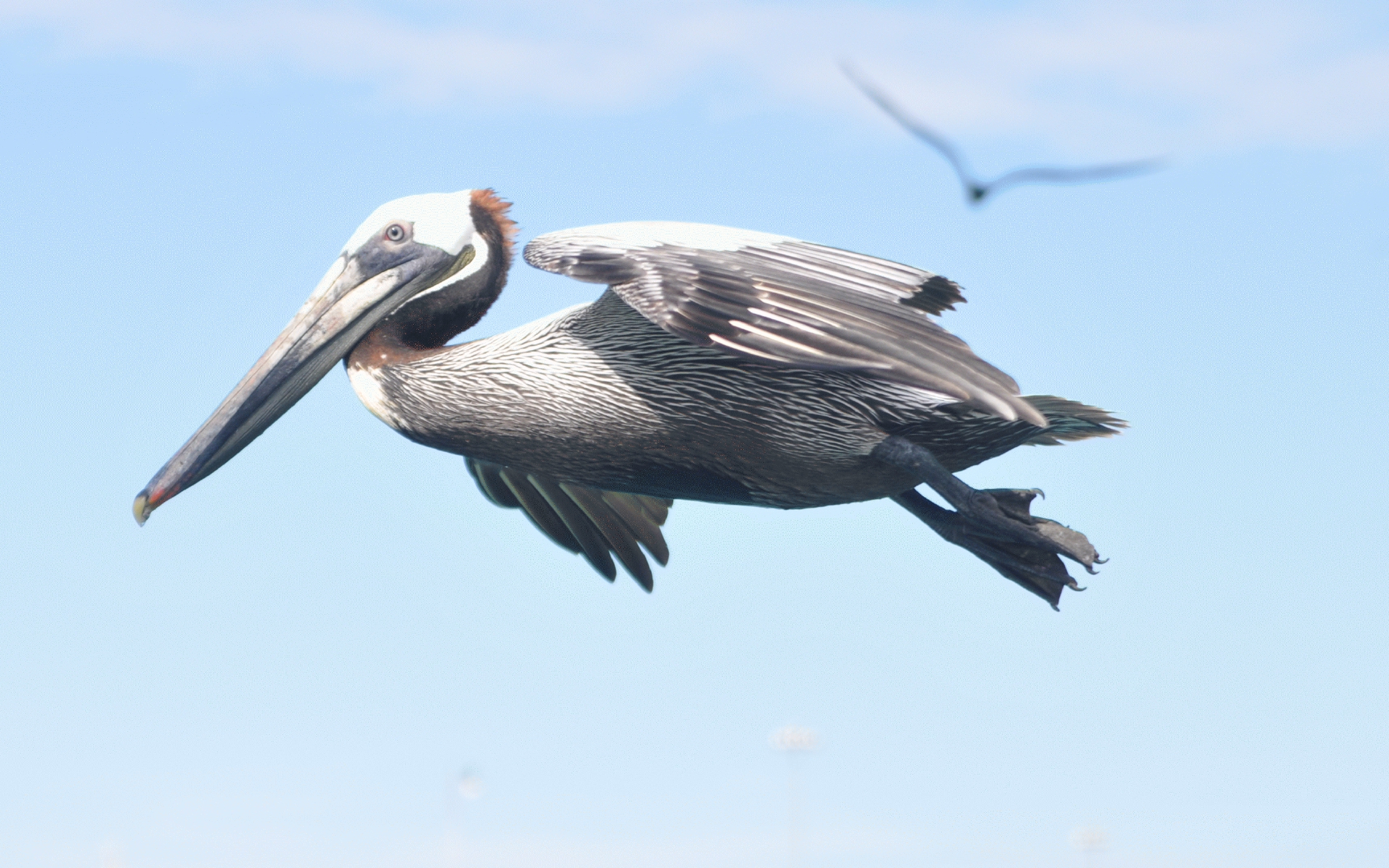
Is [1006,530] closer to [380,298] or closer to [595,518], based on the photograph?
[595,518]

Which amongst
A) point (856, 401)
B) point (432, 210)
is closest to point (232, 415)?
point (432, 210)

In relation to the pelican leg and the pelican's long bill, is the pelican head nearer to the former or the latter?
the pelican's long bill

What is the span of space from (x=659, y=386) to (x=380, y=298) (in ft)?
4.88

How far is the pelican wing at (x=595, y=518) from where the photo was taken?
9359 mm

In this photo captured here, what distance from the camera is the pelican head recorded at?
7.64 meters

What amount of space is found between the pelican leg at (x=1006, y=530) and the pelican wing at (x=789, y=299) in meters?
0.67

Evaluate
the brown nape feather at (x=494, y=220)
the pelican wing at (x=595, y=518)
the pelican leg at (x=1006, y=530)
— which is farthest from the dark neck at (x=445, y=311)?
the pelican leg at (x=1006, y=530)

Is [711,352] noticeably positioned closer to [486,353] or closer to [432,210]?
[486,353]

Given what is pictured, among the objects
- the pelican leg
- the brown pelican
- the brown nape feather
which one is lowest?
the pelican leg

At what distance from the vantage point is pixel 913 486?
780 centimetres

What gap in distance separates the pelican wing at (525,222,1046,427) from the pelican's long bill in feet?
2.52

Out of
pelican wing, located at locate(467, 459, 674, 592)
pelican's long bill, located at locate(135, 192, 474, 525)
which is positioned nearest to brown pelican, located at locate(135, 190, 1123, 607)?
pelican's long bill, located at locate(135, 192, 474, 525)

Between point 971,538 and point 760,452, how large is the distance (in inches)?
42.9

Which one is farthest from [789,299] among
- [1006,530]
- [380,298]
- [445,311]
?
[380,298]
